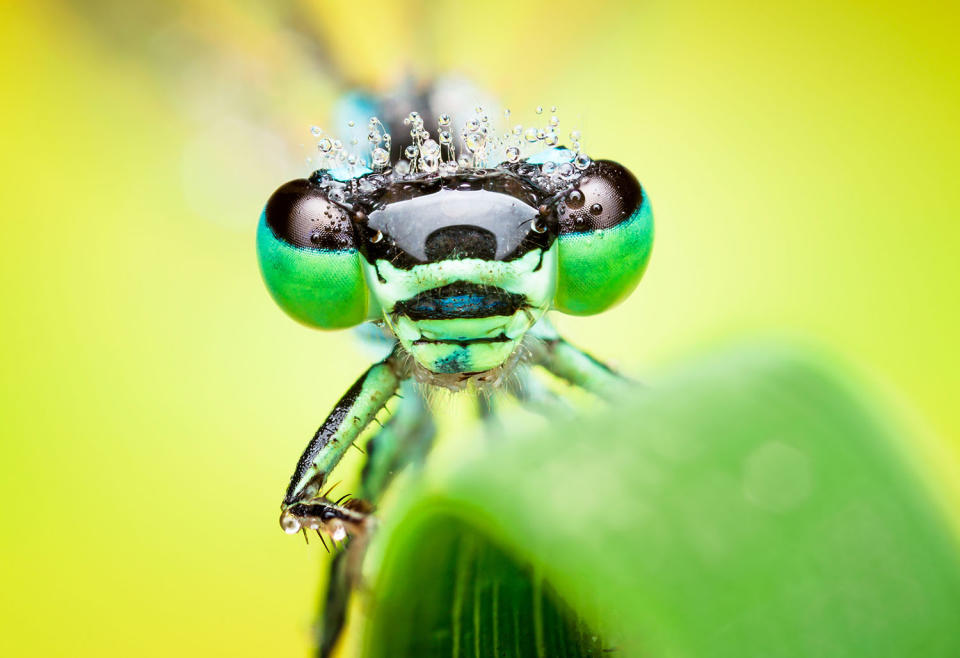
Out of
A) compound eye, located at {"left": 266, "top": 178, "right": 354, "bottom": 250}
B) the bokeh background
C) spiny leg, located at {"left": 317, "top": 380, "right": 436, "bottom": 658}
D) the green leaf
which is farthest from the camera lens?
the bokeh background

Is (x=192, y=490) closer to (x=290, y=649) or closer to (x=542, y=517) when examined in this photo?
(x=290, y=649)

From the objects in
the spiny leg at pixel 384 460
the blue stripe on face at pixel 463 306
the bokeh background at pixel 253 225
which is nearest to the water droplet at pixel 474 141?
the blue stripe on face at pixel 463 306

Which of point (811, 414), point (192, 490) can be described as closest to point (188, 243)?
A: point (192, 490)

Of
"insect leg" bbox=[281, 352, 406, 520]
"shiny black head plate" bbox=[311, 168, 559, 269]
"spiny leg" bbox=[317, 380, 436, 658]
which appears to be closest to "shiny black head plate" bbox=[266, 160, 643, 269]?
"shiny black head plate" bbox=[311, 168, 559, 269]

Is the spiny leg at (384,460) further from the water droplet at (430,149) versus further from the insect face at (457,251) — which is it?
the water droplet at (430,149)

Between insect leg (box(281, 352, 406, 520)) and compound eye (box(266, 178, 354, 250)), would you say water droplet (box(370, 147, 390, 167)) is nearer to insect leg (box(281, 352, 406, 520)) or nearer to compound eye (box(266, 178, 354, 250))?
compound eye (box(266, 178, 354, 250))

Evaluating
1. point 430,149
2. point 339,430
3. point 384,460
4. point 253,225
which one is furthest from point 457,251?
point 253,225

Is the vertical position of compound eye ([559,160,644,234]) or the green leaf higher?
compound eye ([559,160,644,234])
